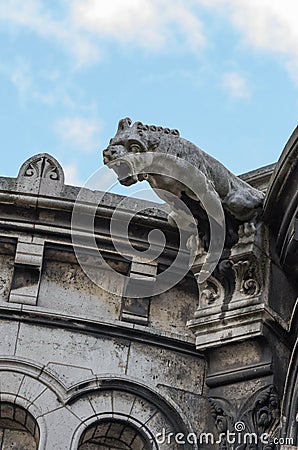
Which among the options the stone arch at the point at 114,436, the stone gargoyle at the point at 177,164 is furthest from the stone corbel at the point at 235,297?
the stone arch at the point at 114,436

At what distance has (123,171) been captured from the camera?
13.9 metres

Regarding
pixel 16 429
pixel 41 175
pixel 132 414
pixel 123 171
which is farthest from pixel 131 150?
pixel 16 429

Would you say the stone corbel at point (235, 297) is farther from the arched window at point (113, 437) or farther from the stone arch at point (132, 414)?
the arched window at point (113, 437)

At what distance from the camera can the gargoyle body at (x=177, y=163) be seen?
1392 cm

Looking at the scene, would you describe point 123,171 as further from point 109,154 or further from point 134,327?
point 134,327

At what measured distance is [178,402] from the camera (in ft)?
47.2

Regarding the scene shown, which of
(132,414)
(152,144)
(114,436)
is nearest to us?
(152,144)

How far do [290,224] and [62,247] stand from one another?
2019 millimetres

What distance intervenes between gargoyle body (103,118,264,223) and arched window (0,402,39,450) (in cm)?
204

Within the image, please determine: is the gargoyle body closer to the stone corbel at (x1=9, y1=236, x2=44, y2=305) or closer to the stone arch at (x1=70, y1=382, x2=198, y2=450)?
the stone corbel at (x1=9, y1=236, x2=44, y2=305)

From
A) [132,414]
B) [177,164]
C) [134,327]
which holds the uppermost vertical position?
[177,164]

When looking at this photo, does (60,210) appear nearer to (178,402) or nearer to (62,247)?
(62,247)

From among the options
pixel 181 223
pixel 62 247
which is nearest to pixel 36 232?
pixel 62 247

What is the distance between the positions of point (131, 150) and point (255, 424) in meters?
2.35
